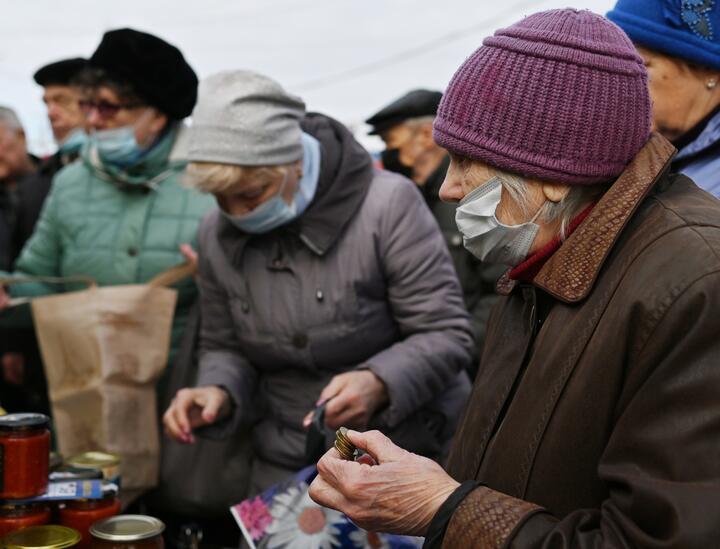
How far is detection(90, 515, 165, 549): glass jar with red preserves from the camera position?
1.64 metres

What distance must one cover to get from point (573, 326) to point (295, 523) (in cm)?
89

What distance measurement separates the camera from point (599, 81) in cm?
135

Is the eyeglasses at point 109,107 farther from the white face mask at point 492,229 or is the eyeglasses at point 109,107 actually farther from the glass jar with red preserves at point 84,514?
the white face mask at point 492,229

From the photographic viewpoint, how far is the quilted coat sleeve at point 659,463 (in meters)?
1.09

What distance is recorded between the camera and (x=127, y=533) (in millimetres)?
1662

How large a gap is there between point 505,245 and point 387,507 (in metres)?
0.48

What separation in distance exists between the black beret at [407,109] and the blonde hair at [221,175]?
1.91 metres

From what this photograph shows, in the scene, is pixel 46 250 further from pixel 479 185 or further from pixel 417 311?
pixel 479 185

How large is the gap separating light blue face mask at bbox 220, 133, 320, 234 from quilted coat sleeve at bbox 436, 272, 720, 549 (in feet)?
4.22

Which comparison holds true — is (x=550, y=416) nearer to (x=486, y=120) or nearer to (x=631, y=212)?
(x=631, y=212)

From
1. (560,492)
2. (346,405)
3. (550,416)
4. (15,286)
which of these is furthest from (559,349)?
(15,286)

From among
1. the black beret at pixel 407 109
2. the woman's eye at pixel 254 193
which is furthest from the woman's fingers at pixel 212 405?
the black beret at pixel 407 109

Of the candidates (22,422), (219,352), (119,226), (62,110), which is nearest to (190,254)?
(119,226)

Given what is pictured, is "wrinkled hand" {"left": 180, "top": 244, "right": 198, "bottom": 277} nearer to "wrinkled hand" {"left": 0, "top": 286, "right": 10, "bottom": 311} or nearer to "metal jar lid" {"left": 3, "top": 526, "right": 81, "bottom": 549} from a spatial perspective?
"wrinkled hand" {"left": 0, "top": 286, "right": 10, "bottom": 311}
